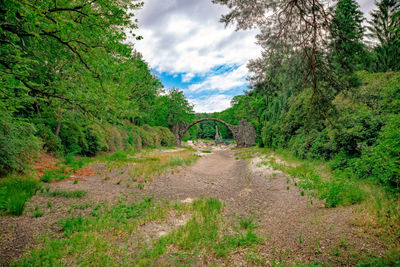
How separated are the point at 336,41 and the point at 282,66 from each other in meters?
1.36

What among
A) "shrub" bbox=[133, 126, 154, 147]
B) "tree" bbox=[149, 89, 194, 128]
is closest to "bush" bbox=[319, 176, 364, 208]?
"shrub" bbox=[133, 126, 154, 147]

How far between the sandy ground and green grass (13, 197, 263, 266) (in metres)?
0.33

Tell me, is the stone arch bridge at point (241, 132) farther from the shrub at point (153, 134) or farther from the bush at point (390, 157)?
the bush at point (390, 157)

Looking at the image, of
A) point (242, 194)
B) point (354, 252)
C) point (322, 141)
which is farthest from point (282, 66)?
point (322, 141)

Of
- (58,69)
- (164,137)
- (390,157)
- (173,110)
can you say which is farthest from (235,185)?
(173,110)

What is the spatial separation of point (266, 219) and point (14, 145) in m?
9.00

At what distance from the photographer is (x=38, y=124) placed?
10164 mm

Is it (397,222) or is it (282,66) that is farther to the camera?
(282,66)

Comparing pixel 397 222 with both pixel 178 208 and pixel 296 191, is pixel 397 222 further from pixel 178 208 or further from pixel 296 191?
pixel 178 208

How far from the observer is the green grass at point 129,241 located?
10.1 ft

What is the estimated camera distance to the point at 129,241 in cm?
377

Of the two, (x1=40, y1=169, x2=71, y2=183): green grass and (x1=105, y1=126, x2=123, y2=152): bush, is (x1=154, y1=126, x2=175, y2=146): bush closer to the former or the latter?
(x1=105, y1=126, x2=123, y2=152): bush

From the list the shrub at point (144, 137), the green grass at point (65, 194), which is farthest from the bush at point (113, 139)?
the green grass at point (65, 194)

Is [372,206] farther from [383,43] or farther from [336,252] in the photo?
[383,43]
